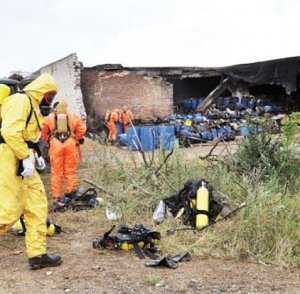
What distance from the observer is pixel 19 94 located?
16.9ft

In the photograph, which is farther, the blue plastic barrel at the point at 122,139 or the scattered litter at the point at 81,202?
the blue plastic barrel at the point at 122,139

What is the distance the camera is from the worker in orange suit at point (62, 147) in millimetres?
8289

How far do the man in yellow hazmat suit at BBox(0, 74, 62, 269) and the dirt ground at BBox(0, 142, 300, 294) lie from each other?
28cm

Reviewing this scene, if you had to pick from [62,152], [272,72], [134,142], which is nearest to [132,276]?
[62,152]

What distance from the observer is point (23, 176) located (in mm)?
5141

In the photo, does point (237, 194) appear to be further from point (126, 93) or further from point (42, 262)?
point (126, 93)

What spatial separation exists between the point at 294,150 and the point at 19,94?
4308 millimetres

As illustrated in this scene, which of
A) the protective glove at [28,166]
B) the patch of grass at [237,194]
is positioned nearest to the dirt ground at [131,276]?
the patch of grass at [237,194]

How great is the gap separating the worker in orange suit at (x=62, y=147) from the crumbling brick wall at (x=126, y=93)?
1099cm

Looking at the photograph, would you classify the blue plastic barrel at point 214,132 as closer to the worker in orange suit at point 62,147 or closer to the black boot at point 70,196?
the worker in orange suit at point 62,147

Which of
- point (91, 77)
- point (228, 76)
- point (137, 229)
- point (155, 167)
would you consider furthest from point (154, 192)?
point (228, 76)

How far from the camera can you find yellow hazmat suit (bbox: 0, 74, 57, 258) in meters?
4.98

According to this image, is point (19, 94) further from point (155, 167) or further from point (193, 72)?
point (193, 72)

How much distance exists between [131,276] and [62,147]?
3.76 m
